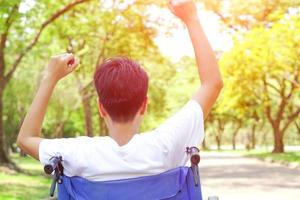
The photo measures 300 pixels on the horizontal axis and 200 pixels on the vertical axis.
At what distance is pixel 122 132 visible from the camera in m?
2.29

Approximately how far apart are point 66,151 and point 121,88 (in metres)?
0.29

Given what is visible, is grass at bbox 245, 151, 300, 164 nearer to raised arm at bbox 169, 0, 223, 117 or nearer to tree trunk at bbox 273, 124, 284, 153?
tree trunk at bbox 273, 124, 284, 153

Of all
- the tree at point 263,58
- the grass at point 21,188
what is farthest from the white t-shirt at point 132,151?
the tree at point 263,58

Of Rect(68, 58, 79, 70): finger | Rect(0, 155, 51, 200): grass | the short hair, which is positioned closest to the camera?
the short hair

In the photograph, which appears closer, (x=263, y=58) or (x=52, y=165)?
(x=52, y=165)

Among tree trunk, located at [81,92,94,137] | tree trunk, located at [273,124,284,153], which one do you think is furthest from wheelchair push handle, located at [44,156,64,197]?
tree trunk, located at [273,124,284,153]

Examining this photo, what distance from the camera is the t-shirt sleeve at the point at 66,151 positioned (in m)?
2.28

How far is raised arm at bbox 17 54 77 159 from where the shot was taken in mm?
2344

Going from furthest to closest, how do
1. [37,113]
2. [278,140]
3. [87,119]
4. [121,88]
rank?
Result: [278,140] → [87,119] → [37,113] → [121,88]

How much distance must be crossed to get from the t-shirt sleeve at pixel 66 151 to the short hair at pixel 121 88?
16cm

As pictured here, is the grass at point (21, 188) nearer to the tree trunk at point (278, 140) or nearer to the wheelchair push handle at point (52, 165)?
the wheelchair push handle at point (52, 165)

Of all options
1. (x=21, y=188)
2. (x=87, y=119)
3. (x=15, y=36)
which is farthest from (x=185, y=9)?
(x=87, y=119)

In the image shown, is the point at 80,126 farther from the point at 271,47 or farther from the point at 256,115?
the point at 271,47

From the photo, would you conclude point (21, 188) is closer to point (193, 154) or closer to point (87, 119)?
point (193, 154)
